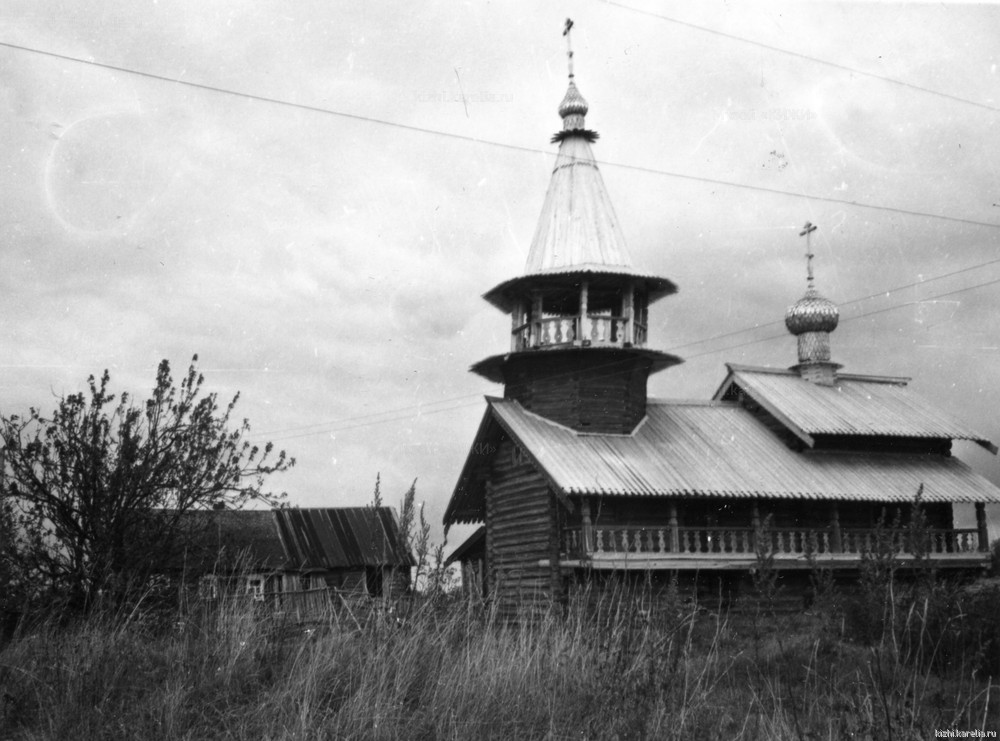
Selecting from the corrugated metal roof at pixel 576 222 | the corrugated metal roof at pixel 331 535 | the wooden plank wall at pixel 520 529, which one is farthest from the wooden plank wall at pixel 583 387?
the corrugated metal roof at pixel 331 535

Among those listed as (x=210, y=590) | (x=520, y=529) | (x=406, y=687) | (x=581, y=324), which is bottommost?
(x=406, y=687)

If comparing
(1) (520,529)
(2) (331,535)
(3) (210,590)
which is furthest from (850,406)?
(3) (210,590)

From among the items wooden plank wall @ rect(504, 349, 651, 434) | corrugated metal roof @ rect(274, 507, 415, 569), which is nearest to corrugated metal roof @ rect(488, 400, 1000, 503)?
wooden plank wall @ rect(504, 349, 651, 434)

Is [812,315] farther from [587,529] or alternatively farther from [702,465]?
[587,529]

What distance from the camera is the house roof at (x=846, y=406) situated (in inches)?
929

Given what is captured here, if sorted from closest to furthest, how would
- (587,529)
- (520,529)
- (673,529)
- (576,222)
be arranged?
(587,529)
(673,529)
(520,529)
(576,222)

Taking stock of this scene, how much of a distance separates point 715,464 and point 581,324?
173 inches

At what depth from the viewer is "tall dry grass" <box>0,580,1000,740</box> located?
564 centimetres

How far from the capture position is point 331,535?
32.0 metres

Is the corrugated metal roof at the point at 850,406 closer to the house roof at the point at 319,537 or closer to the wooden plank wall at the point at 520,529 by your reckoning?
the wooden plank wall at the point at 520,529

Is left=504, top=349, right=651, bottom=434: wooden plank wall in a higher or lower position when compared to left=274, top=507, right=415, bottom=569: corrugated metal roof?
higher

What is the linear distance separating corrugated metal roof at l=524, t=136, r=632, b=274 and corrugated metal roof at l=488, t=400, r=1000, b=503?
12.2ft

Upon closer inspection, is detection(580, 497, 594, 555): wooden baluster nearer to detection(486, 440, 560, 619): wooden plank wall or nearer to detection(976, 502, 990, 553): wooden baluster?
detection(486, 440, 560, 619): wooden plank wall

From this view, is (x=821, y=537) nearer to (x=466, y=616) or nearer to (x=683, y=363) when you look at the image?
(x=683, y=363)
